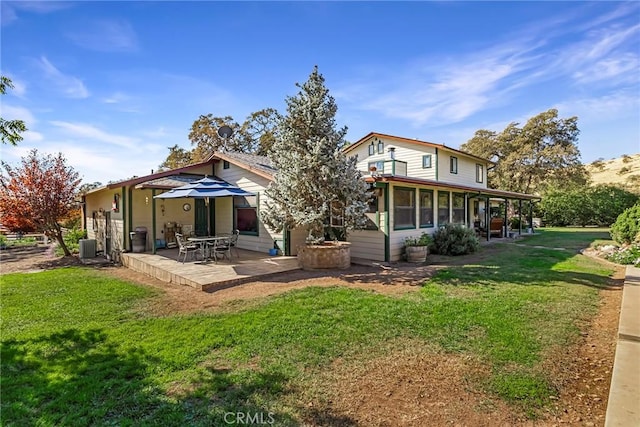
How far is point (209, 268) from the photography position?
8.54m

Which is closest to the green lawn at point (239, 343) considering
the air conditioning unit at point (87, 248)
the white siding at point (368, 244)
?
the white siding at point (368, 244)

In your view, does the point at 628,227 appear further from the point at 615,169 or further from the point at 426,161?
the point at 615,169

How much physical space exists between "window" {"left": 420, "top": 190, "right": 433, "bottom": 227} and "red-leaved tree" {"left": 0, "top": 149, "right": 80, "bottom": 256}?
13305 millimetres

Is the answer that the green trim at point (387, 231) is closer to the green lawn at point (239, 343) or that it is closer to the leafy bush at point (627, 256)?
the green lawn at point (239, 343)

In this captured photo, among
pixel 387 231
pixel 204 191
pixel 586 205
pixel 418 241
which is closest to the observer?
pixel 204 191

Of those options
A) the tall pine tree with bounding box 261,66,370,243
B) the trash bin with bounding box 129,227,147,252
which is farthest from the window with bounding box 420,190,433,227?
the trash bin with bounding box 129,227,147,252

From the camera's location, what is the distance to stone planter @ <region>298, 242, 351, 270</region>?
29.3 ft

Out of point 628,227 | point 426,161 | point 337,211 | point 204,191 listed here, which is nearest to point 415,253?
point 337,211

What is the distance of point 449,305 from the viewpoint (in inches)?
220

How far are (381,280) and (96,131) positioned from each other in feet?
42.0

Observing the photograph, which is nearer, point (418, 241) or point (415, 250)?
point (415, 250)

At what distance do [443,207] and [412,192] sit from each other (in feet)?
8.86

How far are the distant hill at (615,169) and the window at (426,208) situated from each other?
42266 mm

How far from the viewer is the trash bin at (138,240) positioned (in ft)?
38.4
